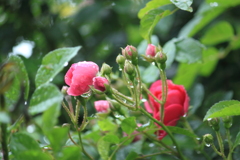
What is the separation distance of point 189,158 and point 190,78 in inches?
12.4

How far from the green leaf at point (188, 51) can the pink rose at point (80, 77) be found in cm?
32

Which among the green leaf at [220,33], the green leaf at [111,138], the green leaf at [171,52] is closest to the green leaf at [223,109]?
the green leaf at [111,138]

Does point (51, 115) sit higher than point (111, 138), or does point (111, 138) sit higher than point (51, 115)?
point (51, 115)

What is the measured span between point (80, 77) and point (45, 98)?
12 centimetres

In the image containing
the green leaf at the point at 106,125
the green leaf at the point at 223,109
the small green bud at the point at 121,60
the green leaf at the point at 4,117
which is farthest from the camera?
the green leaf at the point at 106,125

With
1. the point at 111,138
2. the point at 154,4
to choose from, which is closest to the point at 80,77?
the point at 111,138

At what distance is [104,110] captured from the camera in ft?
2.26

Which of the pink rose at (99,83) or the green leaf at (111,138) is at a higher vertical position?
the pink rose at (99,83)

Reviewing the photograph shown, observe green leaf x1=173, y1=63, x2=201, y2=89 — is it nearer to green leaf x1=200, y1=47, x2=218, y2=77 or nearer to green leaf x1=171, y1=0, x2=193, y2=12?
green leaf x1=200, y1=47, x2=218, y2=77

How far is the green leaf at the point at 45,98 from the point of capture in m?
0.45

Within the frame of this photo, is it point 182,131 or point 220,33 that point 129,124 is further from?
point 220,33

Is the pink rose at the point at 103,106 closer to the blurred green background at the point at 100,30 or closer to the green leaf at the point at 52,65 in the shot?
the green leaf at the point at 52,65

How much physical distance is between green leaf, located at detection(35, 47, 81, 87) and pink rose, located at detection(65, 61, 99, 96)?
2 centimetres

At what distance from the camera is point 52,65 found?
24.3 inches
